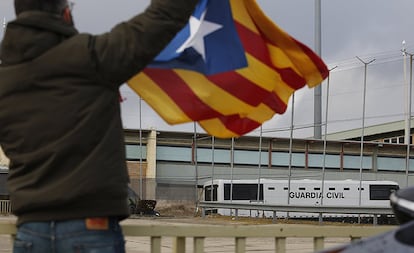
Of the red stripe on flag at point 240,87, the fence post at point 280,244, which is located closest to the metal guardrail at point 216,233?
the fence post at point 280,244

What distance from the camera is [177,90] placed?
13.8 ft

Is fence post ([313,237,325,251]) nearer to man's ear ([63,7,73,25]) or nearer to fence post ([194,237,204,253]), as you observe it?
fence post ([194,237,204,253])

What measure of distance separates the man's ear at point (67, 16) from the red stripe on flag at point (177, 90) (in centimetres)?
142

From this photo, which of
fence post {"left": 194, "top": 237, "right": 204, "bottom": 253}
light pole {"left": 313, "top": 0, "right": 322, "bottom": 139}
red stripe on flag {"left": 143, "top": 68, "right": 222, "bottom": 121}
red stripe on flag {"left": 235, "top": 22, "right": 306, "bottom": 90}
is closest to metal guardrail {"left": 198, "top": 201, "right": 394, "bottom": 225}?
light pole {"left": 313, "top": 0, "right": 322, "bottom": 139}

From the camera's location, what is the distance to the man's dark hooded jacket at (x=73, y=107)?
248cm

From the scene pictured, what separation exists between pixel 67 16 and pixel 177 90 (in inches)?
62.5

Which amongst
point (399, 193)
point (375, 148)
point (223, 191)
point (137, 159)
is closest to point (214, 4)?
point (399, 193)

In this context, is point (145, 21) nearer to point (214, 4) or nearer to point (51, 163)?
point (51, 163)

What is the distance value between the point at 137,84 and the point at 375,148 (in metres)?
52.5

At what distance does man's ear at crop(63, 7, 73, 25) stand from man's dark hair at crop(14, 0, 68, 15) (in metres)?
0.03

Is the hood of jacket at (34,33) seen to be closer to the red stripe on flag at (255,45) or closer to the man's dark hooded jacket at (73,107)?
the man's dark hooded jacket at (73,107)

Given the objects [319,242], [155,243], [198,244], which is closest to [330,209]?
[319,242]

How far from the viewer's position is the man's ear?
267 centimetres

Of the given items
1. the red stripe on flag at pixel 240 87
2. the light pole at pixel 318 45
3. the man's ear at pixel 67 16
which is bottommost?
the red stripe on flag at pixel 240 87
